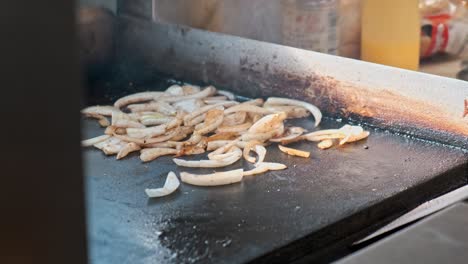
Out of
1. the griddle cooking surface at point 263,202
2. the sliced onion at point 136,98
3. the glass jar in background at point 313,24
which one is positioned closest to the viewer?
the griddle cooking surface at point 263,202

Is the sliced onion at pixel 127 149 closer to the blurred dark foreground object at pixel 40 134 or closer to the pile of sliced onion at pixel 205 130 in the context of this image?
the pile of sliced onion at pixel 205 130

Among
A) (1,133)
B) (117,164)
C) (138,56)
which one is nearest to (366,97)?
(117,164)

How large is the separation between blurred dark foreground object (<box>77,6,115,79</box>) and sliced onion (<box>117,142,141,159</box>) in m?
0.48

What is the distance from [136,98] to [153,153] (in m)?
0.32

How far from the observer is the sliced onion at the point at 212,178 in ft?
3.53

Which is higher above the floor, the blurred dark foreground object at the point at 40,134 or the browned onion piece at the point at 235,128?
the blurred dark foreground object at the point at 40,134

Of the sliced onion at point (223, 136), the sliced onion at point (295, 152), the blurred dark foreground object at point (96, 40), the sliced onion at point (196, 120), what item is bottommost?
the sliced onion at point (295, 152)

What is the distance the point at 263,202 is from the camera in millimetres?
1006

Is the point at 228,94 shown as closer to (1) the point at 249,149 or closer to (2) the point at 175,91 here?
(2) the point at 175,91

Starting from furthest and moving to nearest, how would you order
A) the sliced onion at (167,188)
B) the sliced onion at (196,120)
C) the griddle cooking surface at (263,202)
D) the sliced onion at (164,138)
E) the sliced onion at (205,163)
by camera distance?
the sliced onion at (196,120) → the sliced onion at (164,138) → the sliced onion at (205,163) → the sliced onion at (167,188) → the griddle cooking surface at (263,202)

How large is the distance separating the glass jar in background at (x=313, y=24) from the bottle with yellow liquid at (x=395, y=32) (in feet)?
0.29

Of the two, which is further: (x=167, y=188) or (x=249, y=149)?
(x=249, y=149)

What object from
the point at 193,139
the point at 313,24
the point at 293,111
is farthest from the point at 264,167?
the point at 313,24

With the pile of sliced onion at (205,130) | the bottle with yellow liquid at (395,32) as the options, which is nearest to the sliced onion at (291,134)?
the pile of sliced onion at (205,130)
